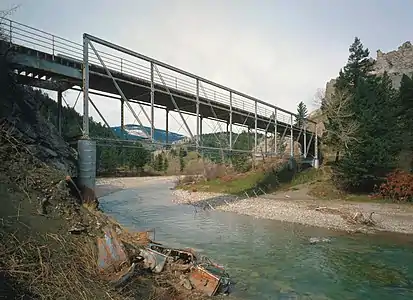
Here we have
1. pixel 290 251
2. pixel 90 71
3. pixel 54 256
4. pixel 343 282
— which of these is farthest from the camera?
pixel 90 71

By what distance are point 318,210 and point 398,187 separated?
8477 millimetres

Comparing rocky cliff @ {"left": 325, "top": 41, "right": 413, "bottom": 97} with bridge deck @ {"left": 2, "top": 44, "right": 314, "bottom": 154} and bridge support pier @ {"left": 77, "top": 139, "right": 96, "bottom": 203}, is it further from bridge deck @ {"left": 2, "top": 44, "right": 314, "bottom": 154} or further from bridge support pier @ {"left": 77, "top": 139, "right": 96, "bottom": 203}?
bridge support pier @ {"left": 77, "top": 139, "right": 96, "bottom": 203}

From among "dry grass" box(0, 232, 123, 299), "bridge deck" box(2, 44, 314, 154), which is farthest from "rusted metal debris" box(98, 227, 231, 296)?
"bridge deck" box(2, 44, 314, 154)

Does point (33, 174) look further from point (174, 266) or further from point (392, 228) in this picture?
point (392, 228)

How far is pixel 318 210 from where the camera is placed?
94.4 feet

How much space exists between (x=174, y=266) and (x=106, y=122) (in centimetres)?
1285

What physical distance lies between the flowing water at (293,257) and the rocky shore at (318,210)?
84.3 inches

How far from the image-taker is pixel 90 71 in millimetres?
21328

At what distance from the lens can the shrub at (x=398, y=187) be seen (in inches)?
1213

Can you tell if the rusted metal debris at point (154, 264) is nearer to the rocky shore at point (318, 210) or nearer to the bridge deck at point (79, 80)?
the bridge deck at point (79, 80)

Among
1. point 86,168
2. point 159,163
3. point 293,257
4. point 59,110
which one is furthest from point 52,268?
point 159,163

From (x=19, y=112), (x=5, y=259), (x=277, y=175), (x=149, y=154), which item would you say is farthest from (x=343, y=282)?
(x=149, y=154)

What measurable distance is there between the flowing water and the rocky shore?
7.03ft

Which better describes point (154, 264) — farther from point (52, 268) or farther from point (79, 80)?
point (79, 80)
